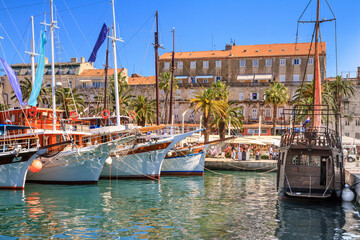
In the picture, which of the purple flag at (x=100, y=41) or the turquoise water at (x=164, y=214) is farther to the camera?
the purple flag at (x=100, y=41)

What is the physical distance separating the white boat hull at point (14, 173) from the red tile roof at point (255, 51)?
53.1 meters

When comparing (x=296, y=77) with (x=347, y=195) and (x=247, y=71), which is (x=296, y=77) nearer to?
(x=247, y=71)

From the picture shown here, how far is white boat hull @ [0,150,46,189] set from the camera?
24672mm

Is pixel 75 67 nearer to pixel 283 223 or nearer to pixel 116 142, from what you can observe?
pixel 116 142

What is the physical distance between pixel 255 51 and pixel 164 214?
59798 mm

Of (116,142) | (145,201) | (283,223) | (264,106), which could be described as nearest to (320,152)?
(283,223)

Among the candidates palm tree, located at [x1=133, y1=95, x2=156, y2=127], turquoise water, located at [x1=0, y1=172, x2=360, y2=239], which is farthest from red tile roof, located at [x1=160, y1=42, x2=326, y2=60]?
turquoise water, located at [x1=0, y1=172, x2=360, y2=239]

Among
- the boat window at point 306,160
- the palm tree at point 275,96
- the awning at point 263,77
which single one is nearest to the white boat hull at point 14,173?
the boat window at point 306,160

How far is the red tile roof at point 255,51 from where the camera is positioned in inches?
2790

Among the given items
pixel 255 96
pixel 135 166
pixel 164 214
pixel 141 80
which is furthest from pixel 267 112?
pixel 164 214

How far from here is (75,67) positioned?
258 ft

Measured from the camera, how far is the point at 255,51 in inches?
2901

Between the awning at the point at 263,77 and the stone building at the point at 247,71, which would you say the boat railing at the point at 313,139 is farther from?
the awning at the point at 263,77

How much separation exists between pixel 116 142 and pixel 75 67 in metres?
54.3
